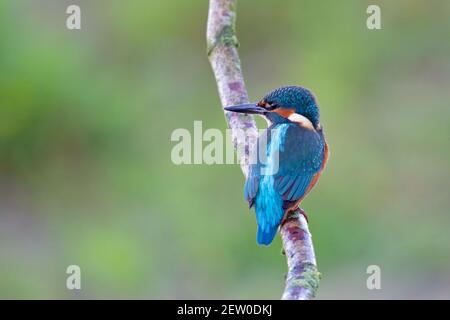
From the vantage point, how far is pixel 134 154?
6.61 m

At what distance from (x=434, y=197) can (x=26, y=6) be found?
3653mm

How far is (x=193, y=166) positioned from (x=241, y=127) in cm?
300

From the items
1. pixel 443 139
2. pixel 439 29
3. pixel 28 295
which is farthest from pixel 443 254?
pixel 28 295

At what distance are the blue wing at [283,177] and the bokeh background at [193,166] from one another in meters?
2.35

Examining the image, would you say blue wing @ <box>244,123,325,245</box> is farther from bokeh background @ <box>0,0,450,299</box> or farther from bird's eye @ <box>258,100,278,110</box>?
bokeh background @ <box>0,0,450,299</box>

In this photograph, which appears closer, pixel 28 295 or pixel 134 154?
pixel 28 295

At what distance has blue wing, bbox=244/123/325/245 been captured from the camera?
3.37 metres

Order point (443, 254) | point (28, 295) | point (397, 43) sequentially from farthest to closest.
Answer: point (397, 43), point (443, 254), point (28, 295)

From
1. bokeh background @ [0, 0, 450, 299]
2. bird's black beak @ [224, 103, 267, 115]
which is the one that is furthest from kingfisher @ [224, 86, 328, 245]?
bokeh background @ [0, 0, 450, 299]

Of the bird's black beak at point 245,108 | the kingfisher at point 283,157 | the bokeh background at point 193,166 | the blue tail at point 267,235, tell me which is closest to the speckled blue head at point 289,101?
the kingfisher at point 283,157

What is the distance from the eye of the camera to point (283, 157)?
3.59 metres

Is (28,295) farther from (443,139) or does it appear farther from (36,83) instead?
(443,139)

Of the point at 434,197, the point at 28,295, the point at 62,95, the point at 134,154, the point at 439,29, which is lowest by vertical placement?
the point at 28,295

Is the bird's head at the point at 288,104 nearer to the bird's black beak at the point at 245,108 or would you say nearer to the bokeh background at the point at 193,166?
the bird's black beak at the point at 245,108
